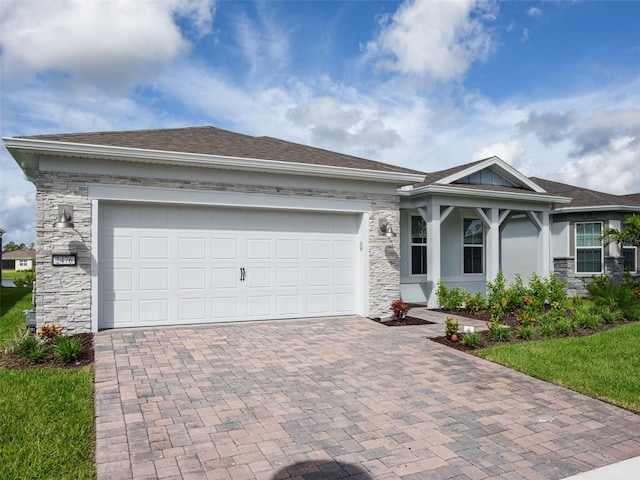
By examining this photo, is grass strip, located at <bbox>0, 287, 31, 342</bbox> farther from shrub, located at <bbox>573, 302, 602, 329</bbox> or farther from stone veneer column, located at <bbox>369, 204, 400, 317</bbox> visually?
shrub, located at <bbox>573, 302, 602, 329</bbox>

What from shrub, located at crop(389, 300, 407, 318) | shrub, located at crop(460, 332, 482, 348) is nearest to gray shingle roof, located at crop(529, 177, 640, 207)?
shrub, located at crop(389, 300, 407, 318)

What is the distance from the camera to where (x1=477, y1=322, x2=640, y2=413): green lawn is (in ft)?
18.4

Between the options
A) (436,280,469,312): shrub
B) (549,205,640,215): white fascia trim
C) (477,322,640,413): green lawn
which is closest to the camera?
(477,322,640,413): green lawn

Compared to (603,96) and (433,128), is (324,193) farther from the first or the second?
(603,96)

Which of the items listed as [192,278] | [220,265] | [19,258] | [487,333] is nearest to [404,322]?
[487,333]

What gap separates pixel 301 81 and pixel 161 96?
14.3 feet

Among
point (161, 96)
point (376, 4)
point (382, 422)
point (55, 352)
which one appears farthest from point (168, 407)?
point (161, 96)

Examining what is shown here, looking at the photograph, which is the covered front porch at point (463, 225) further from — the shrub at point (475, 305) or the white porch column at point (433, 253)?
the shrub at point (475, 305)

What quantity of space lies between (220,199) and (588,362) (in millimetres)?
7000

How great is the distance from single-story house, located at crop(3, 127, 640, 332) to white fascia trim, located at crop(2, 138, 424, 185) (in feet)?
0.08

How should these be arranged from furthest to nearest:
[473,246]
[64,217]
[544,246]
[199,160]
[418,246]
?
[473,246] → [544,246] → [418,246] → [199,160] → [64,217]

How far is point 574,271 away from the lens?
53.6 ft

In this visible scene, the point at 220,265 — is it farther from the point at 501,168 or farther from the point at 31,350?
the point at 501,168

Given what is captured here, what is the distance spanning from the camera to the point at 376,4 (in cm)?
1128
